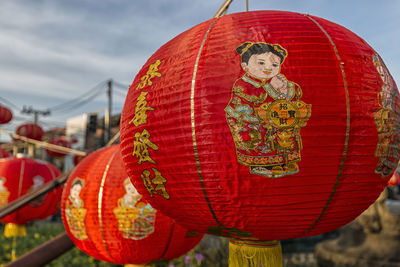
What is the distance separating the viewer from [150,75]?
132 cm

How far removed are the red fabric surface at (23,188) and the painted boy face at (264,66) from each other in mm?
3778

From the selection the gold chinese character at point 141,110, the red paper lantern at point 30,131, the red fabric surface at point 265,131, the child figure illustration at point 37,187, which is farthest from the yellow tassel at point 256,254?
the red paper lantern at point 30,131

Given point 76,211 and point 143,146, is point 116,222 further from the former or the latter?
point 143,146

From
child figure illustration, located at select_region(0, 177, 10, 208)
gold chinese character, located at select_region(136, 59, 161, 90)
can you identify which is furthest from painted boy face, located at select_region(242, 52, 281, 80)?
child figure illustration, located at select_region(0, 177, 10, 208)

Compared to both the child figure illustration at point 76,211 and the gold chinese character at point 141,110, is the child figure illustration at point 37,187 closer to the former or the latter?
the child figure illustration at point 76,211

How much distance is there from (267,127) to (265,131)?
0.01m

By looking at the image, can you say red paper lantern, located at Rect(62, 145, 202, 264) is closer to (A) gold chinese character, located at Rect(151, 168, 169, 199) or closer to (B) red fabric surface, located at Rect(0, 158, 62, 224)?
(A) gold chinese character, located at Rect(151, 168, 169, 199)

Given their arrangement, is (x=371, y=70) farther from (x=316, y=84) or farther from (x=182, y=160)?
(x=182, y=160)

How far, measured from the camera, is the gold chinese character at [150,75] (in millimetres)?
1295

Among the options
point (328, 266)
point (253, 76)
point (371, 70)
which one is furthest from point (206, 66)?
point (328, 266)

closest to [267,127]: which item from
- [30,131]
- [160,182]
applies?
[160,182]

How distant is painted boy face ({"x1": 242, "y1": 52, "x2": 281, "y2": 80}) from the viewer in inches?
41.1

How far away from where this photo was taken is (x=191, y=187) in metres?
1.17

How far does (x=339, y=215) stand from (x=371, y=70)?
21.9 inches
